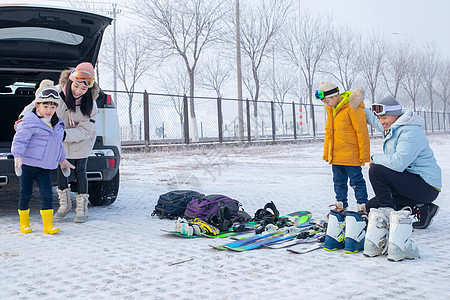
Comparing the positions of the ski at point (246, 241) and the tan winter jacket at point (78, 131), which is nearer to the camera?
the ski at point (246, 241)

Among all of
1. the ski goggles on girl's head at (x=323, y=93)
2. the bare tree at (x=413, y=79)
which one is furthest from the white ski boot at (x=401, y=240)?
the bare tree at (x=413, y=79)

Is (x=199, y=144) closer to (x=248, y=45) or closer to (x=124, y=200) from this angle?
(x=124, y=200)

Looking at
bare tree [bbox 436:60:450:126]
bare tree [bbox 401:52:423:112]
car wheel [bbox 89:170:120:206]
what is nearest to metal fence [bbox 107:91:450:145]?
car wheel [bbox 89:170:120:206]

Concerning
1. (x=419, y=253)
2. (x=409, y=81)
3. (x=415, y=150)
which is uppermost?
(x=409, y=81)

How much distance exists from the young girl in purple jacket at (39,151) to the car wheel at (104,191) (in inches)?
43.3

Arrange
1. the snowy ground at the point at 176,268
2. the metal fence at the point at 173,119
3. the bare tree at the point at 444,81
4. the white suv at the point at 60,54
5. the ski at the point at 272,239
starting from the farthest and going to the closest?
the bare tree at the point at 444,81, the metal fence at the point at 173,119, the white suv at the point at 60,54, the ski at the point at 272,239, the snowy ground at the point at 176,268

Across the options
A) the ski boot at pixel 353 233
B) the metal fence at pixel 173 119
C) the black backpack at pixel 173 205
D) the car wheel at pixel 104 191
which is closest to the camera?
the ski boot at pixel 353 233

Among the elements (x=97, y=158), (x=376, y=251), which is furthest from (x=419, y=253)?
(x=97, y=158)

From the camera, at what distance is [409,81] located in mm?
38312

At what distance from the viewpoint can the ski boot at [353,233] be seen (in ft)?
9.17

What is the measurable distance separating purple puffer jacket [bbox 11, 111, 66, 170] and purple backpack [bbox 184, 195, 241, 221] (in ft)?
4.39

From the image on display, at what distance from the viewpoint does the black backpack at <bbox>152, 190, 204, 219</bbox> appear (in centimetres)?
419

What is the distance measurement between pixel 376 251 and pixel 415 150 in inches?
38.7

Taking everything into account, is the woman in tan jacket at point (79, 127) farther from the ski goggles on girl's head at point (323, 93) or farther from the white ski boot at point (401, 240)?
the white ski boot at point (401, 240)
